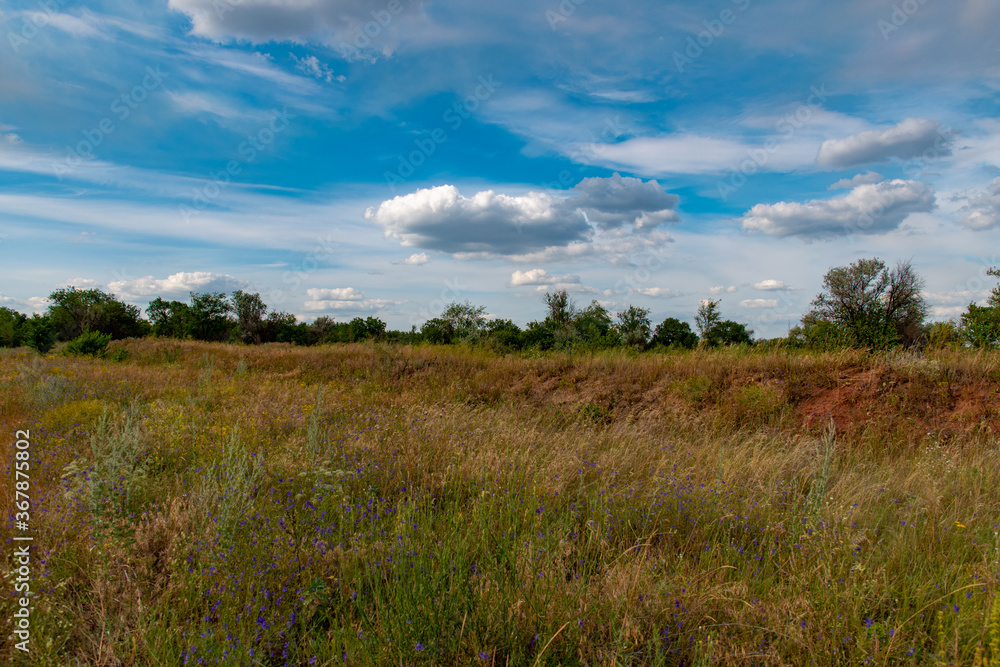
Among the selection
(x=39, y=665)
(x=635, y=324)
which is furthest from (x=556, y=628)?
(x=635, y=324)

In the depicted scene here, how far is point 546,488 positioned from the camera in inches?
181

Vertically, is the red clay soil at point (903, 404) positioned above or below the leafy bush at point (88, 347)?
below

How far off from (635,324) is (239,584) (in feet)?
73.8

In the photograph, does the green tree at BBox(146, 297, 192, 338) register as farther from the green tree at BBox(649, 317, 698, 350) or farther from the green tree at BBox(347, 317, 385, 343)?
the green tree at BBox(649, 317, 698, 350)

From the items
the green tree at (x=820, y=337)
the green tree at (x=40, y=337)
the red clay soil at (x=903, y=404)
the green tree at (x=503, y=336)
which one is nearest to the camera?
the red clay soil at (x=903, y=404)

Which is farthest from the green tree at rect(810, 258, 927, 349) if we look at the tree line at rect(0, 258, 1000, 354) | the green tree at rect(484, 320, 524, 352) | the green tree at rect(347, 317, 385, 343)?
the green tree at rect(347, 317, 385, 343)

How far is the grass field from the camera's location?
2703 mm

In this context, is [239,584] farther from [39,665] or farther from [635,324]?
[635,324]

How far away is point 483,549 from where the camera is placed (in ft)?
11.9

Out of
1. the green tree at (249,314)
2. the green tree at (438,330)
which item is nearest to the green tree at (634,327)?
the green tree at (438,330)

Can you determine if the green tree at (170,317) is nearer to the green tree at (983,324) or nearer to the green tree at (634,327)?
the green tree at (634,327)

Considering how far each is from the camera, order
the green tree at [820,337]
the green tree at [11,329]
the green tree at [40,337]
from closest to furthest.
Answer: the green tree at [820,337], the green tree at [40,337], the green tree at [11,329]

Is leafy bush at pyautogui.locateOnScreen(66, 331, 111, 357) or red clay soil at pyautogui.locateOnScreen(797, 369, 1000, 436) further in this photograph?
leafy bush at pyautogui.locateOnScreen(66, 331, 111, 357)

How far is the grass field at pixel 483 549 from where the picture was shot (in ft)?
8.87
